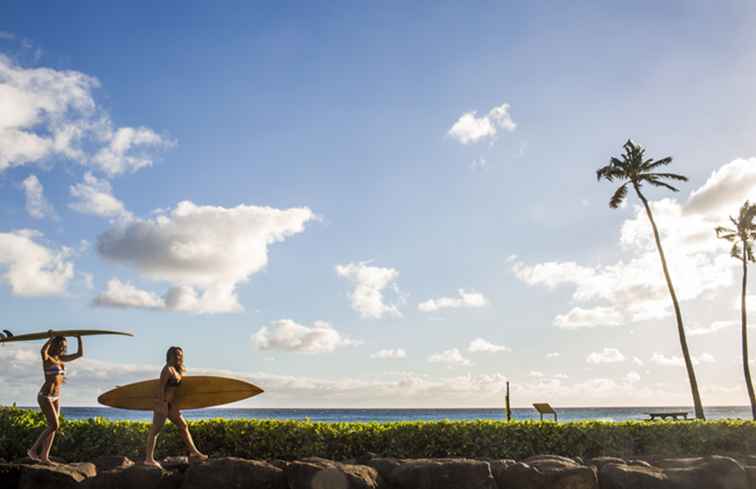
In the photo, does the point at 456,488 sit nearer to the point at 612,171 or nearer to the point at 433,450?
the point at 433,450

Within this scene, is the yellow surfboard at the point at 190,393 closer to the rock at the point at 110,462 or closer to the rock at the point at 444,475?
the rock at the point at 110,462

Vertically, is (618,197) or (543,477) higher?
(618,197)

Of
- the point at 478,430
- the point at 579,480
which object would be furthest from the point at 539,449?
the point at 579,480

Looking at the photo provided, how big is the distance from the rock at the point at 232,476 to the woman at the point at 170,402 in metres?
1.14

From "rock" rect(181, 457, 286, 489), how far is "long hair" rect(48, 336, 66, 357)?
344 centimetres

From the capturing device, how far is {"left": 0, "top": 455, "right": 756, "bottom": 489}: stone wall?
26.6 ft

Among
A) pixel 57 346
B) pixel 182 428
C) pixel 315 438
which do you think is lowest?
pixel 315 438

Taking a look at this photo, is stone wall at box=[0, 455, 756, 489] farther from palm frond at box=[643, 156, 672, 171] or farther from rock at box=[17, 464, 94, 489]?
palm frond at box=[643, 156, 672, 171]

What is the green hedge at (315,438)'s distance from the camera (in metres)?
11.6

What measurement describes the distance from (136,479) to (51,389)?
258cm

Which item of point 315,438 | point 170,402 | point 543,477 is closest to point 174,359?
point 170,402

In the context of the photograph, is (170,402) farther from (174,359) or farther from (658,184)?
(658,184)

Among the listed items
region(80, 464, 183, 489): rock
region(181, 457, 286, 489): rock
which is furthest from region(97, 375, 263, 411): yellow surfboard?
region(181, 457, 286, 489): rock

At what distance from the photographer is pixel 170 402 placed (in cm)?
964
